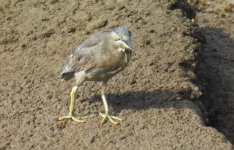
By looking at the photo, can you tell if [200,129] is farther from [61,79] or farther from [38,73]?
[38,73]

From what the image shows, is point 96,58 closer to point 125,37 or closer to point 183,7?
point 125,37

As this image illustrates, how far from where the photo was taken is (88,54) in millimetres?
5973

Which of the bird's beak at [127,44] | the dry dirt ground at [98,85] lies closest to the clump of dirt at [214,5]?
the dry dirt ground at [98,85]

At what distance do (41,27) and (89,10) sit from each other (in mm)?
601

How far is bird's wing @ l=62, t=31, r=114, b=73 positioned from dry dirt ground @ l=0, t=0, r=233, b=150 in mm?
472

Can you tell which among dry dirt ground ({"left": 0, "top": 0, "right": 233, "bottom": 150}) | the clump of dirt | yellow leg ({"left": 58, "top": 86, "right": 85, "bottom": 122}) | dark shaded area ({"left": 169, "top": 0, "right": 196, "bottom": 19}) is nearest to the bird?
yellow leg ({"left": 58, "top": 86, "right": 85, "bottom": 122})

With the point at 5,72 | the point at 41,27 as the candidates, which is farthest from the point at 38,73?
the point at 41,27

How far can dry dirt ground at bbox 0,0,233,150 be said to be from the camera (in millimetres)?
5945

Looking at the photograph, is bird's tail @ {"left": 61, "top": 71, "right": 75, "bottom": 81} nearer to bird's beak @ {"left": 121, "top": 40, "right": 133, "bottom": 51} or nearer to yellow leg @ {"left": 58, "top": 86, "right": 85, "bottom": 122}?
yellow leg @ {"left": 58, "top": 86, "right": 85, "bottom": 122}

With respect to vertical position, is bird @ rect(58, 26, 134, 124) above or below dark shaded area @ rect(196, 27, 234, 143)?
above

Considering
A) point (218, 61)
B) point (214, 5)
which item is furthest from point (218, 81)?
point (214, 5)

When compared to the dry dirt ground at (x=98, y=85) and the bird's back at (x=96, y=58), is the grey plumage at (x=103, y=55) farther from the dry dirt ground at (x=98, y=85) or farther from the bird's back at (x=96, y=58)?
the dry dirt ground at (x=98, y=85)

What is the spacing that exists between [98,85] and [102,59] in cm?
90

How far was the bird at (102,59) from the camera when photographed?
19.0ft
